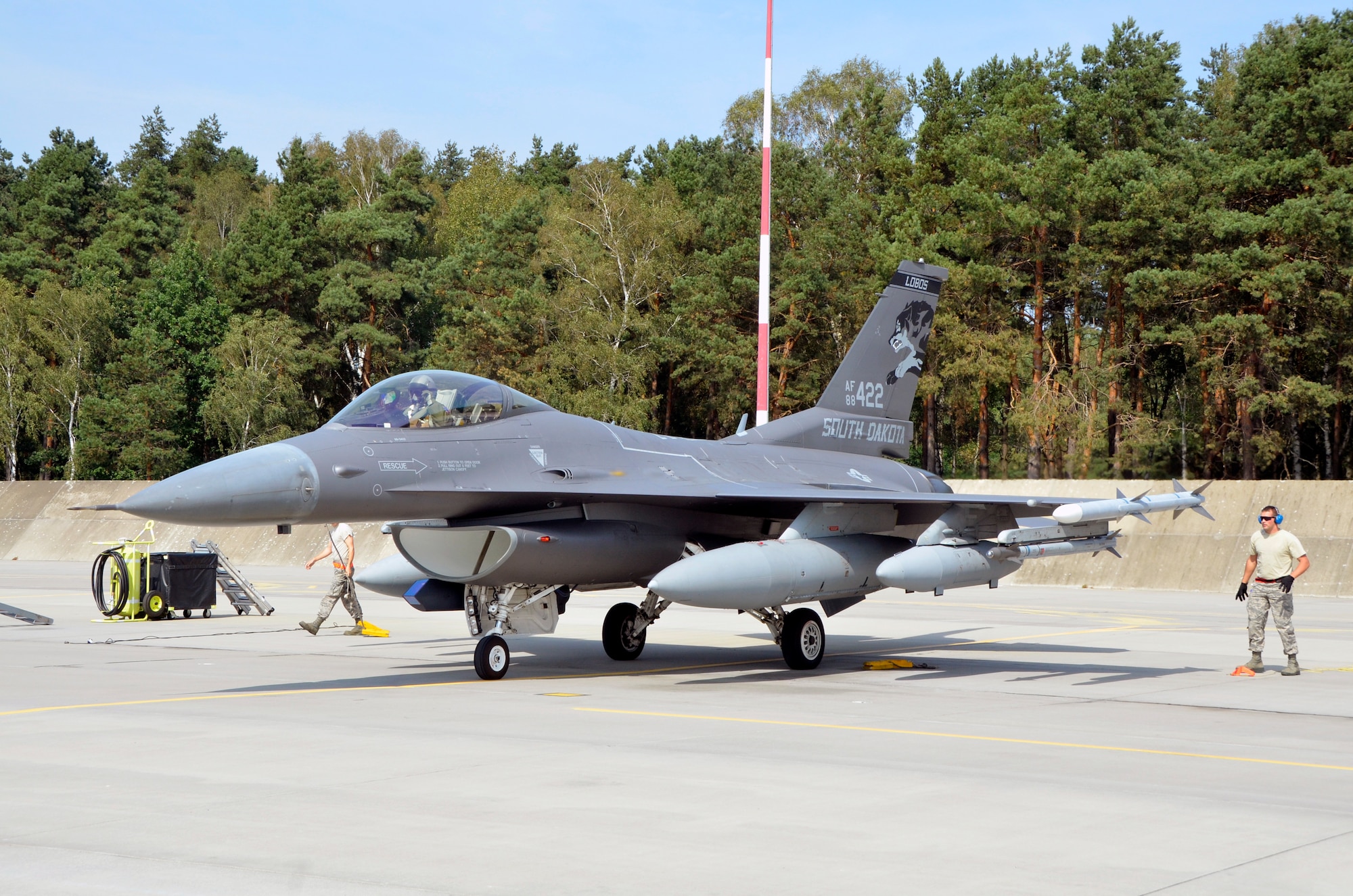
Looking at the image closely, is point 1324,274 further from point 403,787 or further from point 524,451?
point 403,787

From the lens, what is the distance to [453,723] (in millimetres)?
10031

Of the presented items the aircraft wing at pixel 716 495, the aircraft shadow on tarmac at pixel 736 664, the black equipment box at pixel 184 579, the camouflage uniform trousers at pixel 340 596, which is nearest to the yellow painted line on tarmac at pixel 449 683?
the aircraft shadow on tarmac at pixel 736 664

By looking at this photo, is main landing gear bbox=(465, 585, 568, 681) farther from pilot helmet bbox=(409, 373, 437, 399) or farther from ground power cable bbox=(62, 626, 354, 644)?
ground power cable bbox=(62, 626, 354, 644)

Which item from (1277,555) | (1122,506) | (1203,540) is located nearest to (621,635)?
(1122,506)

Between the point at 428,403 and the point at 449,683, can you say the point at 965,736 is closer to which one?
the point at 449,683

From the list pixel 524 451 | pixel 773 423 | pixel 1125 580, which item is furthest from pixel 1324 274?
pixel 524 451

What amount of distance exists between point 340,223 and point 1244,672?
178 feet

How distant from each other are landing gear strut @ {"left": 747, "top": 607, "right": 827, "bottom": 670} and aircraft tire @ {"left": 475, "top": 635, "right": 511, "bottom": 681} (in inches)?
116

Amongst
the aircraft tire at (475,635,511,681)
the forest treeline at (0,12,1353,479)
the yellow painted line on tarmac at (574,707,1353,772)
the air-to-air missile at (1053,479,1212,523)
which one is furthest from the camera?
the forest treeline at (0,12,1353,479)

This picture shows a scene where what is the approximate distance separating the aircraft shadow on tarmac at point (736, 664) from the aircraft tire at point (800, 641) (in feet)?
0.44

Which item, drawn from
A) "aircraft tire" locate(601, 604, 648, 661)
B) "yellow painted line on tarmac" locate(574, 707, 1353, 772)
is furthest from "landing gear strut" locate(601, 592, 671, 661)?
"yellow painted line on tarmac" locate(574, 707, 1353, 772)

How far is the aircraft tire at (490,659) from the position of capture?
12852mm

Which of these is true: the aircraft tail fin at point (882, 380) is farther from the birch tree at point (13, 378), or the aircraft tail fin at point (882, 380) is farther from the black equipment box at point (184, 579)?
the birch tree at point (13, 378)

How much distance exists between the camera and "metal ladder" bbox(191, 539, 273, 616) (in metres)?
21.4
